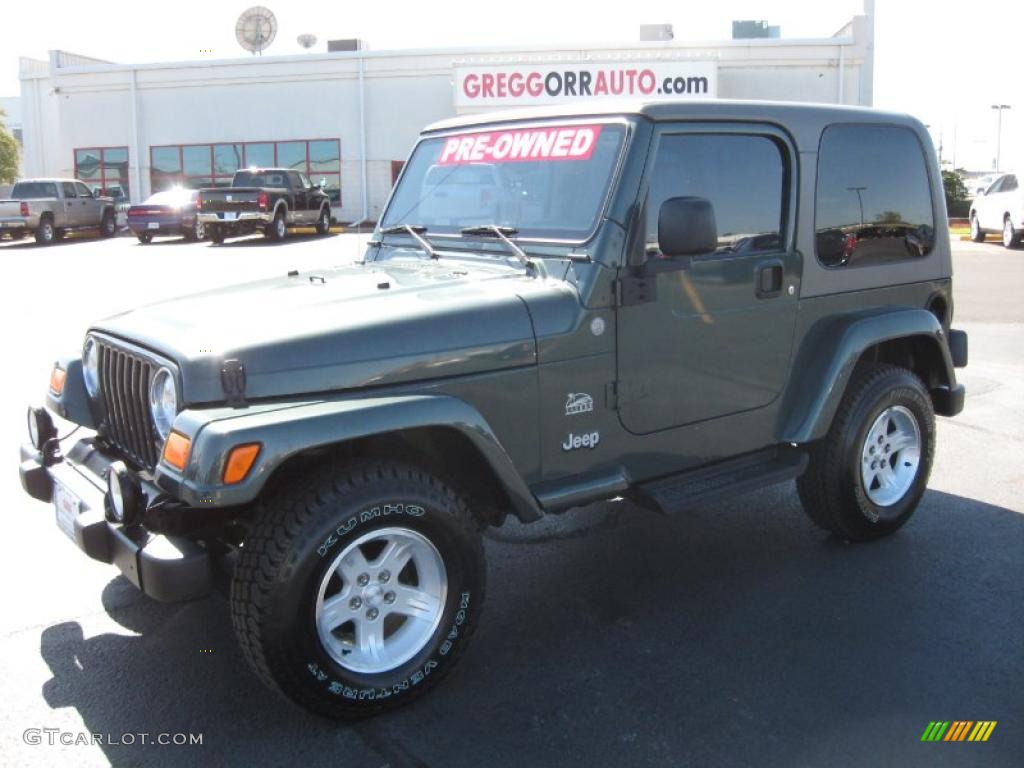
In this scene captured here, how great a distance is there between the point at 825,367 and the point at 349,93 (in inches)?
1170

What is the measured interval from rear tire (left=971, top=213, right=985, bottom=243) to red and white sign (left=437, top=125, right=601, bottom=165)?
73.2ft

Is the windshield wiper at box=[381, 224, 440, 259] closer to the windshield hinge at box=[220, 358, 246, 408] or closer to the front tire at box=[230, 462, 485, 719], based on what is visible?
the front tire at box=[230, 462, 485, 719]

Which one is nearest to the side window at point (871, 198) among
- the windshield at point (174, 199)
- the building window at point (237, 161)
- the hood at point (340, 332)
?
the hood at point (340, 332)

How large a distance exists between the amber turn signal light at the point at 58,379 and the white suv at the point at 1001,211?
2189 centimetres

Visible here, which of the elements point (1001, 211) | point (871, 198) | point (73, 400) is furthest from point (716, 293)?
point (1001, 211)

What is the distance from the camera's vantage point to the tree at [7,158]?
41.1 m

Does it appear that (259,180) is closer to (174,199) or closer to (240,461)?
(174,199)

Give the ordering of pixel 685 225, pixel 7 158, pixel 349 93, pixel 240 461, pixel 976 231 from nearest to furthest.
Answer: pixel 240 461
pixel 685 225
pixel 976 231
pixel 349 93
pixel 7 158

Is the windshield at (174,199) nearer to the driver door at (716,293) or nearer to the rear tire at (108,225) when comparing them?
the rear tire at (108,225)

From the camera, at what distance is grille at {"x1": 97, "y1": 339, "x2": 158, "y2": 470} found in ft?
11.5

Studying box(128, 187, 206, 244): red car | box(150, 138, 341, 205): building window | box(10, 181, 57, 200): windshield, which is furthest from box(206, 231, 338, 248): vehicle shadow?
box(150, 138, 341, 205): building window

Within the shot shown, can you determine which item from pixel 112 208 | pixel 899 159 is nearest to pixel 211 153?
pixel 112 208

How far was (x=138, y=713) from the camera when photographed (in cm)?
344

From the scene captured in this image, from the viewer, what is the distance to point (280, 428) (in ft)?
10.1
